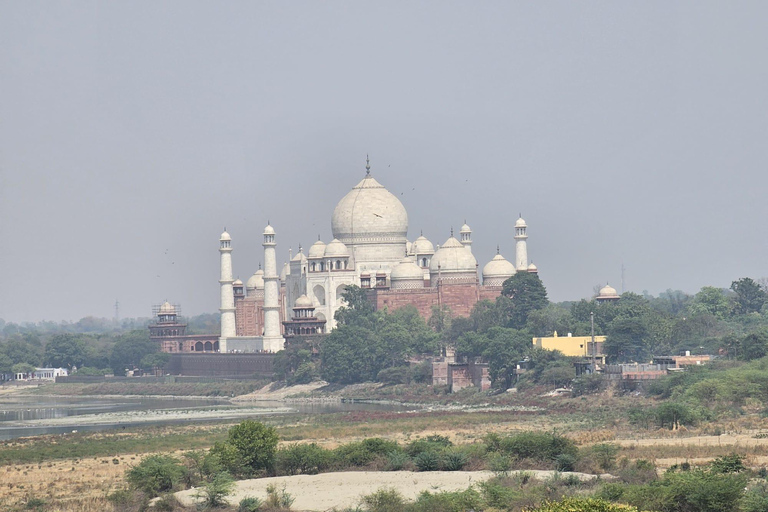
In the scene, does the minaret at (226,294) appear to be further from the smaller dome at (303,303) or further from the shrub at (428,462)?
the shrub at (428,462)

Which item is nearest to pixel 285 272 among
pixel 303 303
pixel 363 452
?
pixel 303 303

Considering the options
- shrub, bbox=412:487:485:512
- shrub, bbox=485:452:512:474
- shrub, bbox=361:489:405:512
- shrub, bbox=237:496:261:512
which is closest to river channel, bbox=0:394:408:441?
shrub, bbox=485:452:512:474

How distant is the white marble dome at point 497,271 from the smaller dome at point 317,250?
1258cm

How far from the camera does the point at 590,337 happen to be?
92.2 meters

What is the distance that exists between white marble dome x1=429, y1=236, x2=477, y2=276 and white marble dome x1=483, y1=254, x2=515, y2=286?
6.78ft

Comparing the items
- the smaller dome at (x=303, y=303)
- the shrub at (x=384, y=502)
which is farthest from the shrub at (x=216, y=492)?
the smaller dome at (x=303, y=303)

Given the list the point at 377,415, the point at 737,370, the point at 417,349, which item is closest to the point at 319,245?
the point at 417,349

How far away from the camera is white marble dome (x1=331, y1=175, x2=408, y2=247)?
117125 millimetres

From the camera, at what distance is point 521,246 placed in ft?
381

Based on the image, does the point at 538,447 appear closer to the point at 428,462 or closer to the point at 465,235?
the point at 428,462

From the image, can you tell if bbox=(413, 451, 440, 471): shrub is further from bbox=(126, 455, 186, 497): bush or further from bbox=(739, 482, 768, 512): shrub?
bbox=(739, 482, 768, 512): shrub

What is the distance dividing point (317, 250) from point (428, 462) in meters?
71.2

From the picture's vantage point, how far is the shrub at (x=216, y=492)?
42.8 meters

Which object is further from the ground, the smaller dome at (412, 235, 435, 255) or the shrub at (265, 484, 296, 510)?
the smaller dome at (412, 235, 435, 255)
